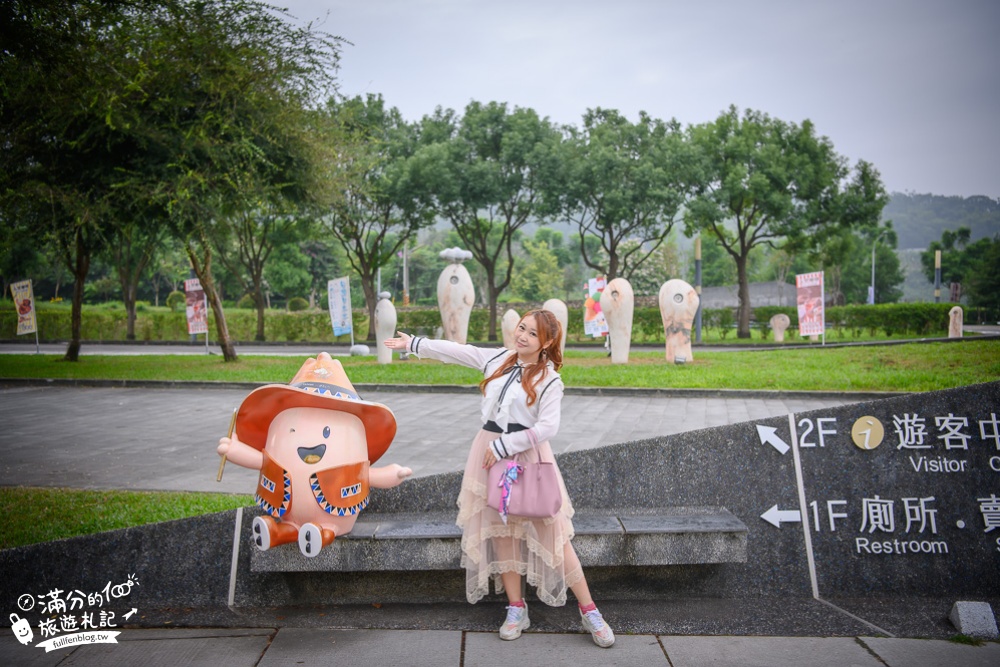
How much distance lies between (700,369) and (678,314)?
1629 mm

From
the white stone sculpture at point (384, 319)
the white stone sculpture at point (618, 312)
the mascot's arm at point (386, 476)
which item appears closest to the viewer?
the mascot's arm at point (386, 476)

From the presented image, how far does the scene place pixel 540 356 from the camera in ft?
12.2

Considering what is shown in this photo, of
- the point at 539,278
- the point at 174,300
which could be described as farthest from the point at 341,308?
the point at 539,278

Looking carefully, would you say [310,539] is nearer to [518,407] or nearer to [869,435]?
[518,407]

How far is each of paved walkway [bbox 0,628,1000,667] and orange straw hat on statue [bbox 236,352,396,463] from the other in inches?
39.3

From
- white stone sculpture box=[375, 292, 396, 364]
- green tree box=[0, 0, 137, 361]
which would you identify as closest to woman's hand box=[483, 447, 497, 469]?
green tree box=[0, 0, 137, 361]

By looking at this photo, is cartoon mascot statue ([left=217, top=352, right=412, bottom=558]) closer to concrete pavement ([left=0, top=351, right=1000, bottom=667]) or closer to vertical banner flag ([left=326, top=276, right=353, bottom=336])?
concrete pavement ([left=0, top=351, right=1000, bottom=667])

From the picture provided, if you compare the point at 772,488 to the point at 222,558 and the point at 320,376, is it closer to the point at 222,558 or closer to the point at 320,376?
the point at 320,376

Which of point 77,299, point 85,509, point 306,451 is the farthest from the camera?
point 77,299

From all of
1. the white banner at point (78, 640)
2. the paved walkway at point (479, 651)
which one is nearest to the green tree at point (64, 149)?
the white banner at point (78, 640)

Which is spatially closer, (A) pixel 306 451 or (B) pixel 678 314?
(A) pixel 306 451

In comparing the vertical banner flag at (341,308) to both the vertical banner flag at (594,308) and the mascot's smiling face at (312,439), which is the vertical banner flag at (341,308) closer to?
the vertical banner flag at (594,308)

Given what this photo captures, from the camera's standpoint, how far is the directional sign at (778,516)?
175 inches

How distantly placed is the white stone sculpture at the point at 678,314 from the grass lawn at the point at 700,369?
446 mm
